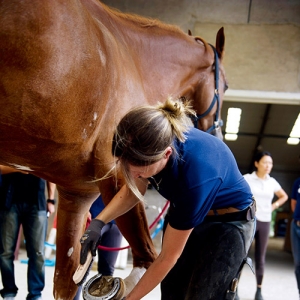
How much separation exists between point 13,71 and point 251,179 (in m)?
3.18

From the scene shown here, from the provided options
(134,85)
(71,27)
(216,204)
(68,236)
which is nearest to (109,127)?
(134,85)

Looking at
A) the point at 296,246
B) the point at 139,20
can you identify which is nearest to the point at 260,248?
the point at 296,246

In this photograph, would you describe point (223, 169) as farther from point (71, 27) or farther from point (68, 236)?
point (68, 236)

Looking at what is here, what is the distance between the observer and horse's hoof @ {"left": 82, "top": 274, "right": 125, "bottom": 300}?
4.89 ft

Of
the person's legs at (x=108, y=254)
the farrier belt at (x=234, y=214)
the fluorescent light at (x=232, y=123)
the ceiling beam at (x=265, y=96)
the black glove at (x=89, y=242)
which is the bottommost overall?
the fluorescent light at (x=232, y=123)

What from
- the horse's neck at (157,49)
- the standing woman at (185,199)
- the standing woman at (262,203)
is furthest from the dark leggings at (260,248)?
the standing woman at (185,199)

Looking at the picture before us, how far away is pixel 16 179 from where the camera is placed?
10.4 ft

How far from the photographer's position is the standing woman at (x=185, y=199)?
1.30 m

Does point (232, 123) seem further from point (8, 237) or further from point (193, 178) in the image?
point (193, 178)

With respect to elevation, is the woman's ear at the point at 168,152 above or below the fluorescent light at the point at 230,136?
above

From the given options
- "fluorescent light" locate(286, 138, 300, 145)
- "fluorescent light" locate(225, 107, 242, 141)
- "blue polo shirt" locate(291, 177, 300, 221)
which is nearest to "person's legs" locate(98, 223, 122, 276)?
"blue polo shirt" locate(291, 177, 300, 221)

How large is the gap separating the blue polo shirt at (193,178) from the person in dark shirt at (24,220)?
5.97 ft

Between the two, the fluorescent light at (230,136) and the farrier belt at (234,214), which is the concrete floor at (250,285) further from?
the fluorescent light at (230,136)

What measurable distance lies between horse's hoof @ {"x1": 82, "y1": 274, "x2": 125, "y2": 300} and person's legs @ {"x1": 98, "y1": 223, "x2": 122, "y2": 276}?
51.4 inches
